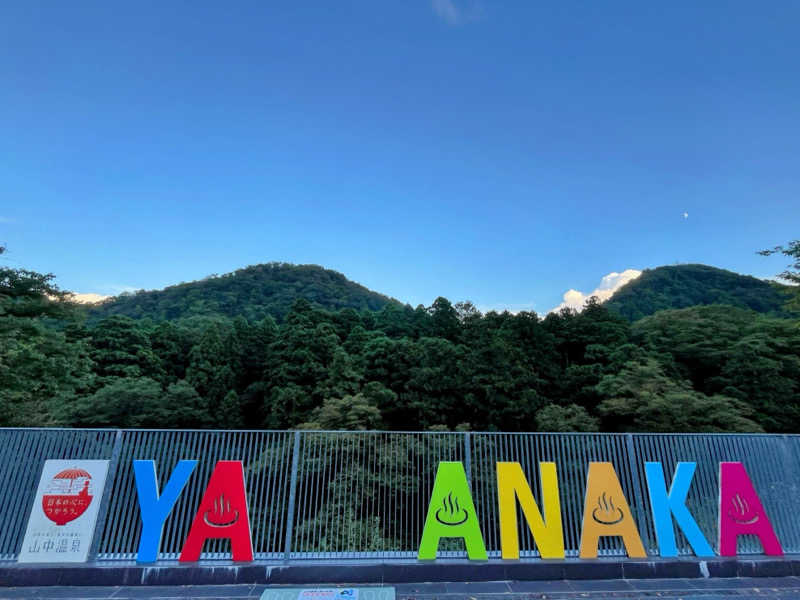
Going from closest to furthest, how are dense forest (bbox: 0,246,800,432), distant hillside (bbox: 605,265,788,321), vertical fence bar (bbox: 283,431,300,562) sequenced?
vertical fence bar (bbox: 283,431,300,562)
dense forest (bbox: 0,246,800,432)
distant hillside (bbox: 605,265,788,321)

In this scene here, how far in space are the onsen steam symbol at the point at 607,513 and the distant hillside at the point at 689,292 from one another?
3103 cm

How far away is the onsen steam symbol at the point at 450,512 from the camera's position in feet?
19.2

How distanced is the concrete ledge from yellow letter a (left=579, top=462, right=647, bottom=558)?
192 mm

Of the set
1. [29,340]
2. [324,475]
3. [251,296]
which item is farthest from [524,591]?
[251,296]

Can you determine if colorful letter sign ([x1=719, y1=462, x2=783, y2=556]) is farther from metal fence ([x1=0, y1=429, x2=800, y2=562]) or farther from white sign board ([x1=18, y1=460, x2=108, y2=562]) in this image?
white sign board ([x1=18, y1=460, x2=108, y2=562])

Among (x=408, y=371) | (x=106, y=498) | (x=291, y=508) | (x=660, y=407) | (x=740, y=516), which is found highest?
(x=408, y=371)

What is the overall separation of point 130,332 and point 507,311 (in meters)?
21.6

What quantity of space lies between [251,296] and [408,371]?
25622 mm

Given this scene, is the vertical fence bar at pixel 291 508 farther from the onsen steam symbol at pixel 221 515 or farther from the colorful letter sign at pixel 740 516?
the colorful letter sign at pixel 740 516

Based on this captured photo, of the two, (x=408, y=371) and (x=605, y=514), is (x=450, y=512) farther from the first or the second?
(x=408, y=371)

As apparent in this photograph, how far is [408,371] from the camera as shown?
853 inches

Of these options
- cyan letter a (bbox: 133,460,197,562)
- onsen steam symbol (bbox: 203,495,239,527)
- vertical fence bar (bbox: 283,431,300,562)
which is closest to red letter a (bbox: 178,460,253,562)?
onsen steam symbol (bbox: 203,495,239,527)

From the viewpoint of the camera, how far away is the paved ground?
16.6 ft

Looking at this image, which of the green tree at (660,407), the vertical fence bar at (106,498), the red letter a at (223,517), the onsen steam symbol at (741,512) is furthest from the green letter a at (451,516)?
the green tree at (660,407)
